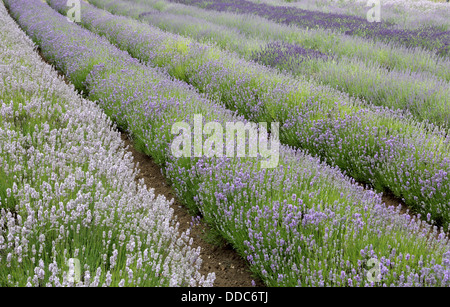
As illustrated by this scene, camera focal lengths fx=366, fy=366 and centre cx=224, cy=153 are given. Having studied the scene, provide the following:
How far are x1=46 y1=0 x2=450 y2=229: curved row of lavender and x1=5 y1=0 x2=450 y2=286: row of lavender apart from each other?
60 centimetres

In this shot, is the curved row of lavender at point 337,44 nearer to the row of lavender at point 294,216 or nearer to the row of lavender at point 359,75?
the row of lavender at point 359,75

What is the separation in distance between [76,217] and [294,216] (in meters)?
1.35

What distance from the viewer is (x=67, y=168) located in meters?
2.53

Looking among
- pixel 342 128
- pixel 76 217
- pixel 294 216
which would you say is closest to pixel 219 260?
pixel 294 216

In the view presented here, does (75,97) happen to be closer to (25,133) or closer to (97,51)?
(25,133)

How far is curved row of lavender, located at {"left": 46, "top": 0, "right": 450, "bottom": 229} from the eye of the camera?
3.32 metres

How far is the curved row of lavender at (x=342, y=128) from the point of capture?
3.32 m

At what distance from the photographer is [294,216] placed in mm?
2410

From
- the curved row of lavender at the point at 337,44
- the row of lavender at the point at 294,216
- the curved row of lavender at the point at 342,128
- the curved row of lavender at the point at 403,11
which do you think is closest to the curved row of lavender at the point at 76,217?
A: the row of lavender at the point at 294,216

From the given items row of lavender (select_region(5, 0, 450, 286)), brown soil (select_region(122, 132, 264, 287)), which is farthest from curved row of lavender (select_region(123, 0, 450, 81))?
brown soil (select_region(122, 132, 264, 287))

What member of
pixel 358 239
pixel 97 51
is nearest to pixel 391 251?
pixel 358 239

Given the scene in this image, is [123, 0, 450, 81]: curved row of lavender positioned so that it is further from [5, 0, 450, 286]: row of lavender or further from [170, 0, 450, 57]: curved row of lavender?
[5, 0, 450, 286]: row of lavender

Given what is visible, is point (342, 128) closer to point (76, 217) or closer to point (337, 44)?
point (76, 217)

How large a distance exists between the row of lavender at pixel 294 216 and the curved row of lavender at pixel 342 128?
602 mm
